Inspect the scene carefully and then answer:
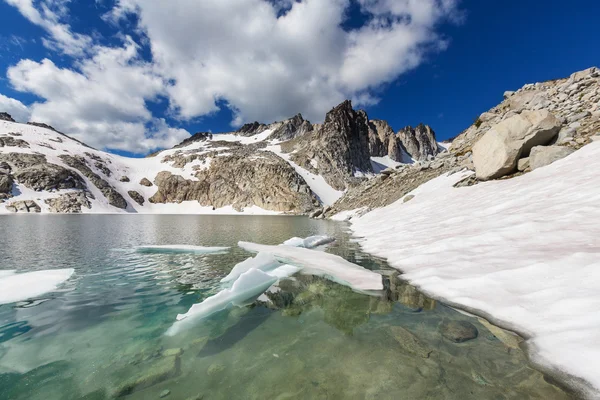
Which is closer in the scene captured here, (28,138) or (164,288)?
(164,288)

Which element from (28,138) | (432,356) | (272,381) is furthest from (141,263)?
(28,138)

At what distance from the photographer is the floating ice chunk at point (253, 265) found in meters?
9.95

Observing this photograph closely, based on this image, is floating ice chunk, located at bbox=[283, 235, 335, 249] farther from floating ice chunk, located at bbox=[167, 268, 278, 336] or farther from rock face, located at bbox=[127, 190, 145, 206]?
rock face, located at bbox=[127, 190, 145, 206]

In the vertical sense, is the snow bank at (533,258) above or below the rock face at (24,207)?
below

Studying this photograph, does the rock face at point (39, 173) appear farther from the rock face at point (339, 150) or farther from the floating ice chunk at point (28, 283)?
the floating ice chunk at point (28, 283)

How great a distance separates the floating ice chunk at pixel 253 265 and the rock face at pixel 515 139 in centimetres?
1870

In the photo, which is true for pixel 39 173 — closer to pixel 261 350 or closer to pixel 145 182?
pixel 145 182

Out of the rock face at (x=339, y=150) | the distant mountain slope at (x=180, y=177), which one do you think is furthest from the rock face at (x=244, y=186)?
the rock face at (x=339, y=150)

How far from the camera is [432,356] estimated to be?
15.0 ft

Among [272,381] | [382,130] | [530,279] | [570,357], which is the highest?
[382,130]

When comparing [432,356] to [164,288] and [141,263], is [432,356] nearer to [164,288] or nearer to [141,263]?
[164,288]

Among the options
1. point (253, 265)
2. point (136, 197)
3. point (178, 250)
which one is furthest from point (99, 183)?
point (253, 265)

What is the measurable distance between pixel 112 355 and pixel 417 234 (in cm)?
1363

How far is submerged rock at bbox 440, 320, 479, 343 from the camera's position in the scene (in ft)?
16.5
